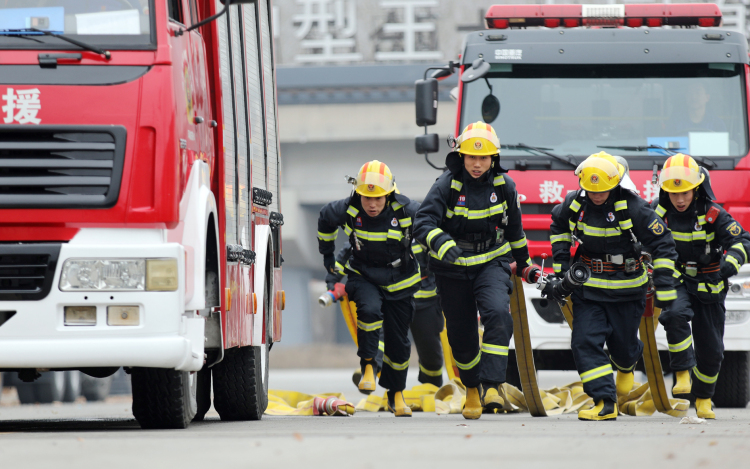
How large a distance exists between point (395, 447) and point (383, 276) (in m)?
4.02

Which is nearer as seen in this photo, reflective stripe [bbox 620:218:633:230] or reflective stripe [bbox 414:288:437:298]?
reflective stripe [bbox 620:218:633:230]

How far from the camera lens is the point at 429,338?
10.9 metres

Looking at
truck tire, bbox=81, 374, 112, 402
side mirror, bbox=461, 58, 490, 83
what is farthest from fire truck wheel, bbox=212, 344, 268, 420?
truck tire, bbox=81, 374, 112, 402

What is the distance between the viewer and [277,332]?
943cm

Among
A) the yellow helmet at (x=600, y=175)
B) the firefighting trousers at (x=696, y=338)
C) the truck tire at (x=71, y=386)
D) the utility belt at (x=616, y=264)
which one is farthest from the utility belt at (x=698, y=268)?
the truck tire at (x=71, y=386)

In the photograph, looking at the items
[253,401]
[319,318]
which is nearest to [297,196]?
[319,318]

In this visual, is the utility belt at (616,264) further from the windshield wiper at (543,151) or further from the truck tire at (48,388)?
the truck tire at (48,388)

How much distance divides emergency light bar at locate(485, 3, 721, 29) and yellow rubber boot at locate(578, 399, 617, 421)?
4037mm

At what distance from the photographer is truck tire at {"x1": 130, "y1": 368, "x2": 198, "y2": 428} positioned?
650cm

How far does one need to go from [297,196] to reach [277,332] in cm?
1908

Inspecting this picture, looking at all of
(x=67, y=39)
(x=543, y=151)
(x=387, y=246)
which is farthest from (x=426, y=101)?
(x=67, y=39)

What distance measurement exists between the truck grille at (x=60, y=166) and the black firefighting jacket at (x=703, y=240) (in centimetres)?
432

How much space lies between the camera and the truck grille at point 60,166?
5.90 m

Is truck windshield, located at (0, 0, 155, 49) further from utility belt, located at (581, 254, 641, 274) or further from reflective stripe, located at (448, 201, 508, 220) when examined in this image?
utility belt, located at (581, 254, 641, 274)
